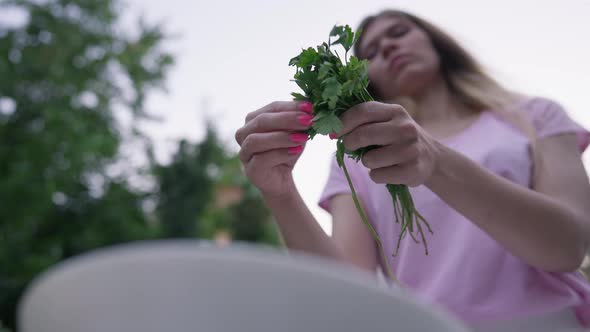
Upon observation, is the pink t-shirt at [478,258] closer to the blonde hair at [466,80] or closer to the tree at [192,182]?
the blonde hair at [466,80]

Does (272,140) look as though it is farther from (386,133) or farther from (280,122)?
(386,133)

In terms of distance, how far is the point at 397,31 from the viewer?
4.70 ft

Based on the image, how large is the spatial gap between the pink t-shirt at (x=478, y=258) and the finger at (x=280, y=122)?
17cm

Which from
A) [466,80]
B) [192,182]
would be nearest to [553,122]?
[466,80]

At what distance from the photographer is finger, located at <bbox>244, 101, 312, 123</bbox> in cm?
86

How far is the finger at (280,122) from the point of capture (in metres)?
0.87

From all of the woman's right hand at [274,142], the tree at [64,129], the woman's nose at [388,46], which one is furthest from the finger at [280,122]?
the tree at [64,129]

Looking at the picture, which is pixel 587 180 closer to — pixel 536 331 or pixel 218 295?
pixel 536 331

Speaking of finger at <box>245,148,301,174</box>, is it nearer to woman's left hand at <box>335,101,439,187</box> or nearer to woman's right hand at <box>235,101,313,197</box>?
woman's right hand at <box>235,101,313,197</box>

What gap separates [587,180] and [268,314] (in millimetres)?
1080

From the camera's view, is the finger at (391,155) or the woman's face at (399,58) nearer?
the finger at (391,155)

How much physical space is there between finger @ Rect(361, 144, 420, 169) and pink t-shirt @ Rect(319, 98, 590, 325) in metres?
0.20

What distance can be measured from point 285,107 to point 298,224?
1.16ft

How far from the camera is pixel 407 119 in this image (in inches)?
29.9
